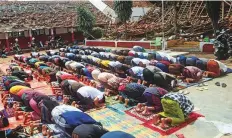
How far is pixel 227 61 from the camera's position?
15.1 meters

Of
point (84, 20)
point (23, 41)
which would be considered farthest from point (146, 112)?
point (23, 41)

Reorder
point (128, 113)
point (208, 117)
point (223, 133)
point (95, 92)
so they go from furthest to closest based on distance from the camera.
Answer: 1. point (95, 92)
2. point (128, 113)
3. point (208, 117)
4. point (223, 133)

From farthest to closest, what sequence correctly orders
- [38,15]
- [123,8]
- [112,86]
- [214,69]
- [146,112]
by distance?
[38,15] < [123,8] < [214,69] < [112,86] < [146,112]

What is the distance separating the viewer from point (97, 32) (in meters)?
32.5

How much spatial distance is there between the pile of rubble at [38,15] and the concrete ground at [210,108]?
22.7 metres

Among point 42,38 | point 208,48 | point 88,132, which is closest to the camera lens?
point 88,132

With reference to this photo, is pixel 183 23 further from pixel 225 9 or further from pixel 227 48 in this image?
pixel 227 48

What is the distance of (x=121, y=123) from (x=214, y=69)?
6445mm

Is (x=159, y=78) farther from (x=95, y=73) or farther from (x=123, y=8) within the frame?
(x=123, y=8)

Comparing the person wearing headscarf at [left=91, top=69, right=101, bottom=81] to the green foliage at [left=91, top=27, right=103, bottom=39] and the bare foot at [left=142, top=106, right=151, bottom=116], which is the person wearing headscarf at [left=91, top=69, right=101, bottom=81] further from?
the green foliage at [left=91, top=27, right=103, bottom=39]

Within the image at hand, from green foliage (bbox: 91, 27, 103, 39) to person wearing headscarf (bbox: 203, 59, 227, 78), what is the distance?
21349mm

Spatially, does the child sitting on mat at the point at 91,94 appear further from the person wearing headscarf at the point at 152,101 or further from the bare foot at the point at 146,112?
the bare foot at the point at 146,112

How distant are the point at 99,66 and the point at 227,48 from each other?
7.49 meters

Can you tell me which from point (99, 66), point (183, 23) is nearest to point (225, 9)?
point (183, 23)
